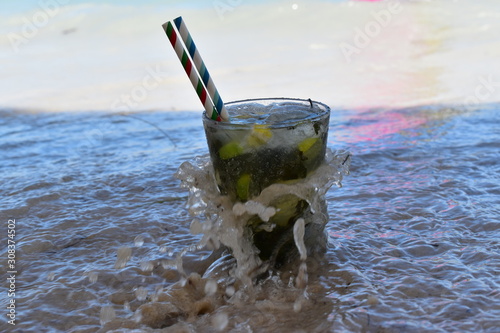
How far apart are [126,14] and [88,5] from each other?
36.4 inches

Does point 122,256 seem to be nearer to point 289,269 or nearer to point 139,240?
point 139,240

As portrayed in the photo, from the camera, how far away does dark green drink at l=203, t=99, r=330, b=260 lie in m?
1.34

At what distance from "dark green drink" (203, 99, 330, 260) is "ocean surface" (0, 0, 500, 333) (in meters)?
0.16

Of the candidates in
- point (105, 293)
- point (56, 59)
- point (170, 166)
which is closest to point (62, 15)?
point (56, 59)

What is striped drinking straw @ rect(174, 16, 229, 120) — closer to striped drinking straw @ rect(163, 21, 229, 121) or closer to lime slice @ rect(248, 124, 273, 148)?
striped drinking straw @ rect(163, 21, 229, 121)

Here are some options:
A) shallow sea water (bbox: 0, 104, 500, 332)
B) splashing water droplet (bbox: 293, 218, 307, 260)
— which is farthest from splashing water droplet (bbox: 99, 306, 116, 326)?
splashing water droplet (bbox: 293, 218, 307, 260)

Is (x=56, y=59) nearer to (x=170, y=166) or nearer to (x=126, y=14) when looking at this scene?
(x=126, y=14)

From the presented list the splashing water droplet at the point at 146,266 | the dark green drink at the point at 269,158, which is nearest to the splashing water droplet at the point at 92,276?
the splashing water droplet at the point at 146,266

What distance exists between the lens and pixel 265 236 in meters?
1.43

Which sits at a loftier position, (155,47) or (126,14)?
(126,14)

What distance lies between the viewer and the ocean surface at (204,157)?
4.32 ft

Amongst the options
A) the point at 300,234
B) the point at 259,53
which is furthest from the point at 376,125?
the point at 259,53

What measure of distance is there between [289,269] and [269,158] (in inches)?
13.5

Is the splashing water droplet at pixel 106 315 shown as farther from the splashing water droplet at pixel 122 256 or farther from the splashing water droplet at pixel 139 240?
the splashing water droplet at pixel 139 240
